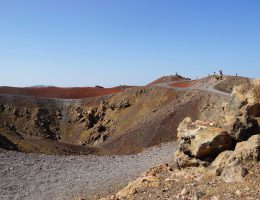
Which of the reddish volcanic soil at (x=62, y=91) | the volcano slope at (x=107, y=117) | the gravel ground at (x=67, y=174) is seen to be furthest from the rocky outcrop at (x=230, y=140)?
the reddish volcanic soil at (x=62, y=91)

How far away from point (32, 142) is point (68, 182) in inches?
642

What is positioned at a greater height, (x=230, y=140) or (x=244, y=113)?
(x=244, y=113)

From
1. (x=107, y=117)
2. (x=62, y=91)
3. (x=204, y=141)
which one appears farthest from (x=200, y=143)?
(x=62, y=91)

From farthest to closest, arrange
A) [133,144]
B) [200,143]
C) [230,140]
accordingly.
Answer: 1. [133,144]
2. [200,143]
3. [230,140]

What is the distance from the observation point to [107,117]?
5725 centimetres

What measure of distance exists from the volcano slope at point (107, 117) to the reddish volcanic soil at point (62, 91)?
50cm

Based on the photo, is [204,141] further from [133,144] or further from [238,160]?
[133,144]

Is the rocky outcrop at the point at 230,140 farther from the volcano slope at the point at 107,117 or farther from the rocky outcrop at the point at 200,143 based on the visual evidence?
the volcano slope at the point at 107,117

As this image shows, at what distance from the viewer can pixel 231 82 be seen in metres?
54.6

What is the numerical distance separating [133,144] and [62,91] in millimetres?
39634

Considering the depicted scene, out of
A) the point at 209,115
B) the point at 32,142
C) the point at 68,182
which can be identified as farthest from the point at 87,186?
the point at 209,115

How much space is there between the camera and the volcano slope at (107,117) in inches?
1551

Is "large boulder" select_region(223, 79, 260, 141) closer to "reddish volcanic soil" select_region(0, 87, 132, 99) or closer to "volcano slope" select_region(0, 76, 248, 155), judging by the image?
"volcano slope" select_region(0, 76, 248, 155)

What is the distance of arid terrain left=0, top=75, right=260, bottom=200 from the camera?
14.5 m
